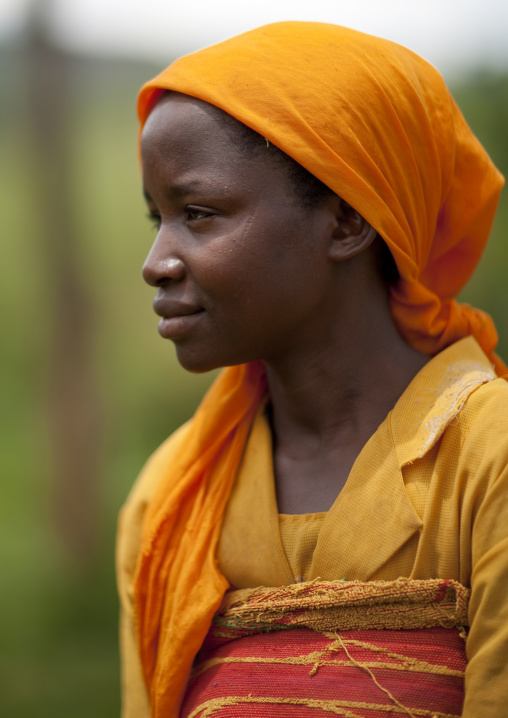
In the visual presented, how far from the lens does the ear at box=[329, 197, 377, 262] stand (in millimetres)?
1858

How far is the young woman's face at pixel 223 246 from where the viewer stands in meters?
1.75

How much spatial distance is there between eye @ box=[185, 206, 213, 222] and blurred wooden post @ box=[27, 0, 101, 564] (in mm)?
3861

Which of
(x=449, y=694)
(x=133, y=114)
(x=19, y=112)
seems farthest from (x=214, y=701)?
(x=133, y=114)

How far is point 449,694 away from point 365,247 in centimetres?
109

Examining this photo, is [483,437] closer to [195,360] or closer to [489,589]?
[489,589]

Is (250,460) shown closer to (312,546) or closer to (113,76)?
(312,546)

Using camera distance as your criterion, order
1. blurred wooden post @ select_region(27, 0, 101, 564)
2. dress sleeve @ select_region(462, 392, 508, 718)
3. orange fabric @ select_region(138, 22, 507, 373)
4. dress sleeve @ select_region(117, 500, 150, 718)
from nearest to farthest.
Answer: dress sleeve @ select_region(462, 392, 508, 718)
orange fabric @ select_region(138, 22, 507, 373)
dress sleeve @ select_region(117, 500, 150, 718)
blurred wooden post @ select_region(27, 0, 101, 564)

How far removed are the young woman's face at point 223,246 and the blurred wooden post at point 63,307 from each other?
3.80m

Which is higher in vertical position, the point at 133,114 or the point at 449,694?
the point at 133,114

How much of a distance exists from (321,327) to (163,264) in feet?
1.48

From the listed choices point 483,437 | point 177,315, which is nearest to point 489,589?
point 483,437

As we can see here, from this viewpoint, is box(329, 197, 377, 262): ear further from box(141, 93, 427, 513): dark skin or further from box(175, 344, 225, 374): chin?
box(175, 344, 225, 374): chin

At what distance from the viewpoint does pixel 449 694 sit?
1.57 metres

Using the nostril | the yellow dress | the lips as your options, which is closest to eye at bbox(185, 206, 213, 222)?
the nostril
